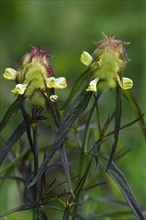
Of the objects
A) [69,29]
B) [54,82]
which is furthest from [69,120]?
[69,29]

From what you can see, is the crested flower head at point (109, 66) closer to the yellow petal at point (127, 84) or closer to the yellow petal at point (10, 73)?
the yellow petal at point (127, 84)

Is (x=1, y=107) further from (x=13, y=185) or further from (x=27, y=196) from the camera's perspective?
(x=27, y=196)

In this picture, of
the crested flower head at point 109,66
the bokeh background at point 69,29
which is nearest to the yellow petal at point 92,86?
the crested flower head at point 109,66

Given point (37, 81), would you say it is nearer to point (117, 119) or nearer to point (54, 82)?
point (54, 82)

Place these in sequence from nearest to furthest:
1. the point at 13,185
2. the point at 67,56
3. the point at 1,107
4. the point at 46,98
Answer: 1. the point at 46,98
2. the point at 13,185
3. the point at 1,107
4. the point at 67,56

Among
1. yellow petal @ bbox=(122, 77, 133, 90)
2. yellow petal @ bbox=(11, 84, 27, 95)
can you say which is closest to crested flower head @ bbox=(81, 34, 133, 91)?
yellow petal @ bbox=(122, 77, 133, 90)

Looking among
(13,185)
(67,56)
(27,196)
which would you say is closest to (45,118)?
(27,196)
